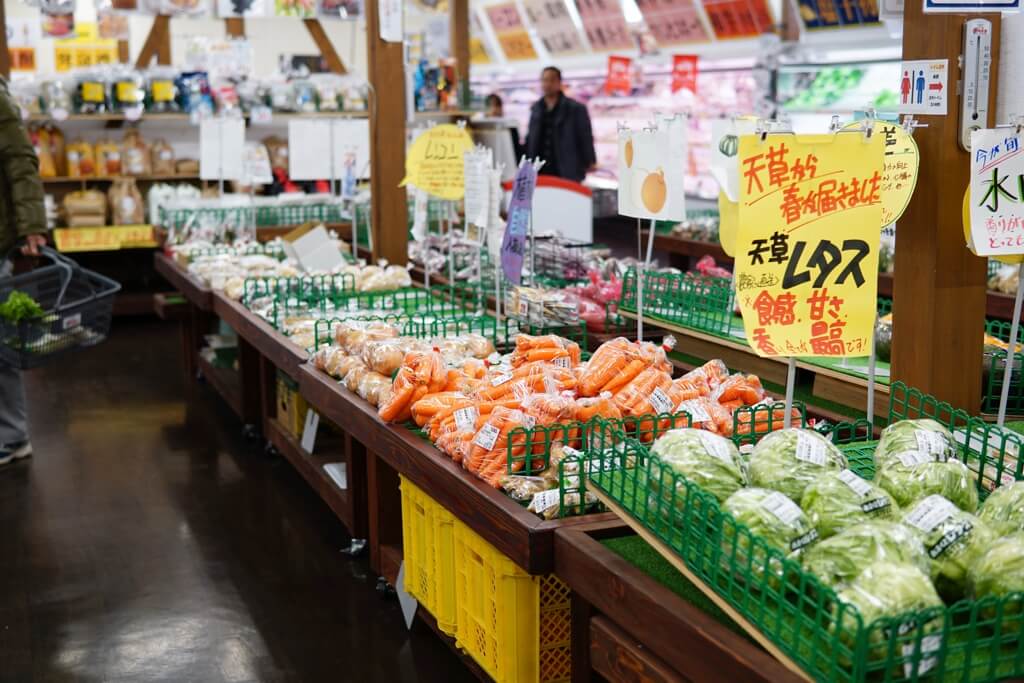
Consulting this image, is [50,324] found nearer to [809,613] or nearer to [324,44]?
[809,613]

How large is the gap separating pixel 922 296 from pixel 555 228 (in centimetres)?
228

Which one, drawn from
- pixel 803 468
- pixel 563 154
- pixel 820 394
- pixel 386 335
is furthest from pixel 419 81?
pixel 803 468

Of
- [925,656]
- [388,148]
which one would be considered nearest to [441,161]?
[388,148]

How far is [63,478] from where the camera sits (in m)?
5.20

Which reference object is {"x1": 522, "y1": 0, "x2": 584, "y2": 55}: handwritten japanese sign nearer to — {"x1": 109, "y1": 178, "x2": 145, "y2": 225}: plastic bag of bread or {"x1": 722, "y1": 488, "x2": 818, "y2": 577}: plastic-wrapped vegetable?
{"x1": 109, "y1": 178, "x2": 145, "y2": 225}: plastic bag of bread

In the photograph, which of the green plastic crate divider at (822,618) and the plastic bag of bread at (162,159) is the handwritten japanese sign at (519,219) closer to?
the green plastic crate divider at (822,618)

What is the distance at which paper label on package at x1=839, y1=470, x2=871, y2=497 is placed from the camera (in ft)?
6.56

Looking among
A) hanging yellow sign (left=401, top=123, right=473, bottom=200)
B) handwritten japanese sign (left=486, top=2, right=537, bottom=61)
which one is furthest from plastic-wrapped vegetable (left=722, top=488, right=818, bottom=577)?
handwritten japanese sign (left=486, top=2, right=537, bottom=61)

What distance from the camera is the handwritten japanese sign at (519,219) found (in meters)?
4.00

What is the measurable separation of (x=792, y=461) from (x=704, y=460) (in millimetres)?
163

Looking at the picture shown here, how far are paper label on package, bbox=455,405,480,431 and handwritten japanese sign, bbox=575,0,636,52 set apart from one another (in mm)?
10207

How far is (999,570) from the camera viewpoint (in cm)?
179

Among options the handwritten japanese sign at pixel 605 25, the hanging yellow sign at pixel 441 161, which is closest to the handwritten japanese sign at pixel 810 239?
the hanging yellow sign at pixel 441 161

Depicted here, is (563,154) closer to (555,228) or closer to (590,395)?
(555,228)
